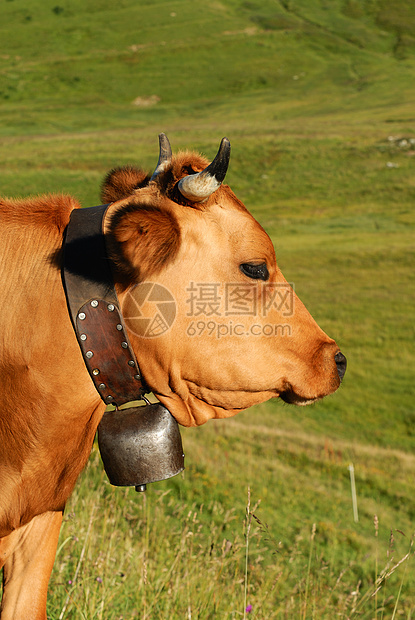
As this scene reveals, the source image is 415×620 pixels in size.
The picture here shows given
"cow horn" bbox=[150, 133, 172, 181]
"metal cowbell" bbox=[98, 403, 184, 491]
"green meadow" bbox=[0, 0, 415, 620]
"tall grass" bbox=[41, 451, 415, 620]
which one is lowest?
"green meadow" bbox=[0, 0, 415, 620]

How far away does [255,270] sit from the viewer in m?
3.00

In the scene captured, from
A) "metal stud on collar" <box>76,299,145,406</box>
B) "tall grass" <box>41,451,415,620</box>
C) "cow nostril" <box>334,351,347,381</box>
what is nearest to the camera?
"metal stud on collar" <box>76,299,145,406</box>

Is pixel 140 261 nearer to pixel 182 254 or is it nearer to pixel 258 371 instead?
pixel 182 254

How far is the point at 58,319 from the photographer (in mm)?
2844

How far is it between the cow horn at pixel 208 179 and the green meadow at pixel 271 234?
1.57 m

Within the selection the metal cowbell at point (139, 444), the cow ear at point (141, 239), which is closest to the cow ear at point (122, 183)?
the cow ear at point (141, 239)

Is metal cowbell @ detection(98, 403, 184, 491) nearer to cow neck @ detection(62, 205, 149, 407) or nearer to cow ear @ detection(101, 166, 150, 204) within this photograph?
cow neck @ detection(62, 205, 149, 407)

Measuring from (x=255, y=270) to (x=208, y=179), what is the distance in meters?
0.51

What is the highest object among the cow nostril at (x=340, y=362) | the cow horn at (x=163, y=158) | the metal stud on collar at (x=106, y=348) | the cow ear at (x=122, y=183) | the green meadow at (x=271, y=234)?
the cow horn at (x=163, y=158)

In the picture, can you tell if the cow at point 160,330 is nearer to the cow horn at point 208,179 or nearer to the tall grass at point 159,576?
the cow horn at point 208,179

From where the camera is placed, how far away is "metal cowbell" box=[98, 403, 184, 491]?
307cm

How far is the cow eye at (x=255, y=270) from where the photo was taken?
297cm

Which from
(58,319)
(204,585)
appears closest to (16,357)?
(58,319)

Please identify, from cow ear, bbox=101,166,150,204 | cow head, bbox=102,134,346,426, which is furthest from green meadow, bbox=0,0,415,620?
cow ear, bbox=101,166,150,204
